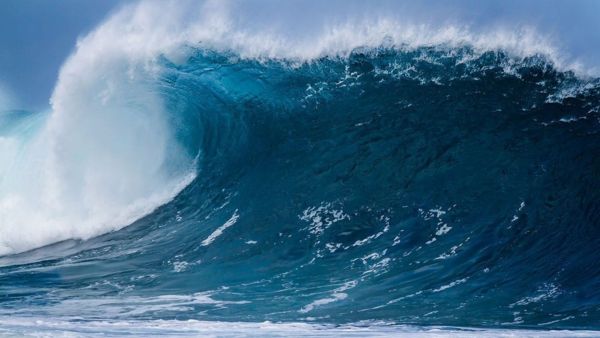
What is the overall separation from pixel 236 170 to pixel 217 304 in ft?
12.0

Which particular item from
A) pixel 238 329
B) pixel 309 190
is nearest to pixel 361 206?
pixel 309 190

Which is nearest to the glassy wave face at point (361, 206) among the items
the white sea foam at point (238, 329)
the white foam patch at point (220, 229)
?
the white foam patch at point (220, 229)

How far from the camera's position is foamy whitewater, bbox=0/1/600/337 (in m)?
6.54

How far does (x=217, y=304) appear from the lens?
6.64m

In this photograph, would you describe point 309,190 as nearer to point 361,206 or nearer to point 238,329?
point 361,206

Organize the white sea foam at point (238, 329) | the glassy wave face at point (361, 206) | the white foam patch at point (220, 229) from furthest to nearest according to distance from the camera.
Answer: the white foam patch at point (220, 229) → the glassy wave face at point (361, 206) → the white sea foam at point (238, 329)

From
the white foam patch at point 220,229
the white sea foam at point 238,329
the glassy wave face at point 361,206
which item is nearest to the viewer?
the white sea foam at point 238,329

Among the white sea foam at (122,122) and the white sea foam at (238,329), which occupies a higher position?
the white sea foam at (122,122)

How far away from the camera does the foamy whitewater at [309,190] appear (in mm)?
6535

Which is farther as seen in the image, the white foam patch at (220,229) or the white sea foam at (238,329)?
the white foam patch at (220,229)

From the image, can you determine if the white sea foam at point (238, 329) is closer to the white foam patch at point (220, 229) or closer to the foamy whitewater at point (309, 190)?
the foamy whitewater at point (309, 190)

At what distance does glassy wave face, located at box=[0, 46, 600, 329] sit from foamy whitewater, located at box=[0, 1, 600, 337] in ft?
0.10

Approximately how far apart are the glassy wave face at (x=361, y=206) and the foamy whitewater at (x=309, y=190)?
0.03 m

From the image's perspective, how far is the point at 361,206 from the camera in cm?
862
